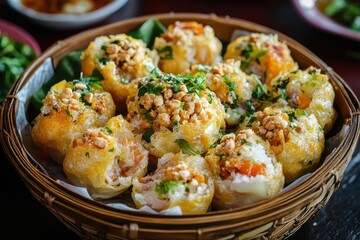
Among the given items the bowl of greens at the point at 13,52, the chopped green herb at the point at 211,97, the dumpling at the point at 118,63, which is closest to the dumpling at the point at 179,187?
the chopped green herb at the point at 211,97

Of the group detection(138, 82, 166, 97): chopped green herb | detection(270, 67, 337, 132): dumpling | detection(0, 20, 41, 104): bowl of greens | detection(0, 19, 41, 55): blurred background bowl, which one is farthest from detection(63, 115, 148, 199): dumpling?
detection(0, 19, 41, 55): blurred background bowl

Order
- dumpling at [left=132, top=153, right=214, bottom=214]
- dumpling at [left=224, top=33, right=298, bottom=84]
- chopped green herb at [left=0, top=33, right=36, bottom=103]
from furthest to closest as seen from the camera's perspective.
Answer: chopped green herb at [left=0, top=33, right=36, bottom=103] < dumpling at [left=224, top=33, right=298, bottom=84] < dumpling at [left=132, top=153, right=214, bottom=214]

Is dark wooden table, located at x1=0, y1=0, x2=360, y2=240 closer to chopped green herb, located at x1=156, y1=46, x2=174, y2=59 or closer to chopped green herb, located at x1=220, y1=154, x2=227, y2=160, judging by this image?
chopped green herb, located at x1=220, y1=154, x2=227, y2=160

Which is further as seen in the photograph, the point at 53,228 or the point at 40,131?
the point at 53,228

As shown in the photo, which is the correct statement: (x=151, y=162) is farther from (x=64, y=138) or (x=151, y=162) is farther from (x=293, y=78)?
(x=293, y=78)

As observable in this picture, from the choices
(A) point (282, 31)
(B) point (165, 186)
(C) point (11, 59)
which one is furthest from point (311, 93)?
(C) point (11, 59)

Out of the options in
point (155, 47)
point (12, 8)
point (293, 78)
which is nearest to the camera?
point (293, 78)

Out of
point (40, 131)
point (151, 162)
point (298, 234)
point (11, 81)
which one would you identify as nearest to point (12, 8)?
point (11, 81)
